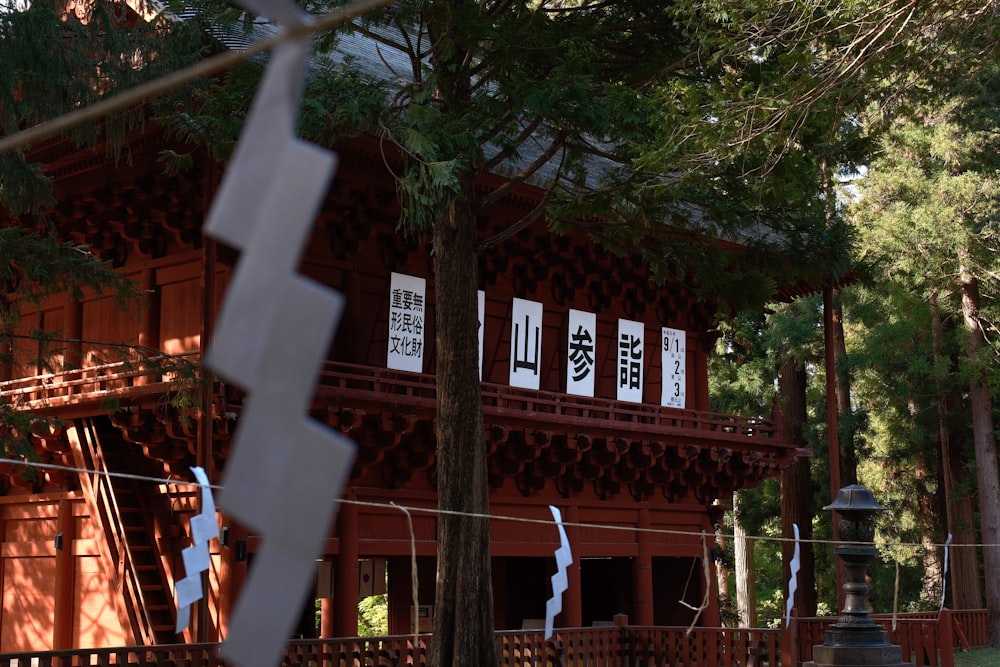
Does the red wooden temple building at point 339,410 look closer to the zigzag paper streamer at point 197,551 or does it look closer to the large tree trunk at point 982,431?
the zigzag paper streamer at point 197,551

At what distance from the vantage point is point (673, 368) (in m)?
18.9

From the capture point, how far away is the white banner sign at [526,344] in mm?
16141

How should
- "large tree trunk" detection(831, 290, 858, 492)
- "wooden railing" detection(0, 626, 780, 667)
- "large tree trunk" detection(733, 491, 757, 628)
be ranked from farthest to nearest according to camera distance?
1. "large tree trunk" detection(733, 491, 757, 628)
2. "large tree trunk" detection(831, 290, 858, 492)
3. "wooden railing" detection(0, 626, 780, 667)

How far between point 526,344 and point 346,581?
445 centimetres

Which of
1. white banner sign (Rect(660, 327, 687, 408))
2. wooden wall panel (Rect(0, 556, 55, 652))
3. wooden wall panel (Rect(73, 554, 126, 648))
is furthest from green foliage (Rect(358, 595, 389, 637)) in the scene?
wooden wall panel (Rect(73, 554, 126, 648))

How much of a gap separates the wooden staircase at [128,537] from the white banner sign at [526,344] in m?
4.99

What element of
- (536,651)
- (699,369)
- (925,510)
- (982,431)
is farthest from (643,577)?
(925,510)

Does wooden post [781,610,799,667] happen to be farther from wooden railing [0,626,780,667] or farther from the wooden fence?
wooden railing [0,626,780,667]

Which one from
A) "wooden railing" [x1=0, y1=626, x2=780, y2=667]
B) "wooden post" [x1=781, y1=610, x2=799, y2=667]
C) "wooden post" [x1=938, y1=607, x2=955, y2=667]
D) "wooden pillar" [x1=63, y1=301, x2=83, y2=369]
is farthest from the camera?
"wooden pillar" [x1=63, y1=301, x2=83, y2=369]

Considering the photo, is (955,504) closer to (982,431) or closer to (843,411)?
(843,411)

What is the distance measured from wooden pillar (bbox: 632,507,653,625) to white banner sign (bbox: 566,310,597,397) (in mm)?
2368

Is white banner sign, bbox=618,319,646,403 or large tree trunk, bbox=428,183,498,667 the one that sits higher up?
white banner sign, bbox=618,319,646,403

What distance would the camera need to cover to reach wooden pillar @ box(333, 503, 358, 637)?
13477 mm

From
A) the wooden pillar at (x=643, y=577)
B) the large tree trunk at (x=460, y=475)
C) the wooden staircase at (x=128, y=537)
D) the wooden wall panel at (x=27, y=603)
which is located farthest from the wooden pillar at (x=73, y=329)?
the wooden pillar at (x=643, y=577)
